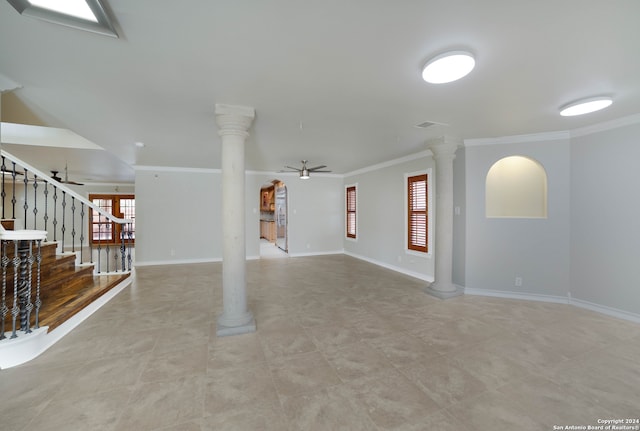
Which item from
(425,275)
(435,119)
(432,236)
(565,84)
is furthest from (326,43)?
(425,275)

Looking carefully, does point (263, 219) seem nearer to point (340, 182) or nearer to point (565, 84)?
point (340, 182)

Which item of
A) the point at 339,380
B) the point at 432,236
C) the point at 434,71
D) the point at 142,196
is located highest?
the point at 434,71

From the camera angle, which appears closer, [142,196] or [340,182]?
[142,196]

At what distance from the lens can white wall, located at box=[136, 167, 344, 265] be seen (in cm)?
627

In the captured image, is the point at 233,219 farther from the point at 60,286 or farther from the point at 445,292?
the point at 445,292

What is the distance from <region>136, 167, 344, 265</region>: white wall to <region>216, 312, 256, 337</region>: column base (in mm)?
4162

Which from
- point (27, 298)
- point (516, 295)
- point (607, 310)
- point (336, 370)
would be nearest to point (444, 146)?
point (516, 295)

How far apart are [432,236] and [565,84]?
2.99 m

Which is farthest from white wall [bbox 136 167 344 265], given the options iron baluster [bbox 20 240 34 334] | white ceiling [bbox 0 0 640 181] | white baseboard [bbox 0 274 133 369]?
iron baluster [bbox 20 240 34 334]

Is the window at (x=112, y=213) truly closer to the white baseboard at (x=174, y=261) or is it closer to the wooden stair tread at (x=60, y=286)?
the white baseboard at (x=174, y=261)

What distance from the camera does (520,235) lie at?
13.0 ft

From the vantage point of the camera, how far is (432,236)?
482cm

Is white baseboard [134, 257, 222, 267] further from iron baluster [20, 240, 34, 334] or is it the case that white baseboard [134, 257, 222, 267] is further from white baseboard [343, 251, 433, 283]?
iron baluster [20, 240, 34, 334]

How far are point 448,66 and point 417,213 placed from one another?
369 cm
